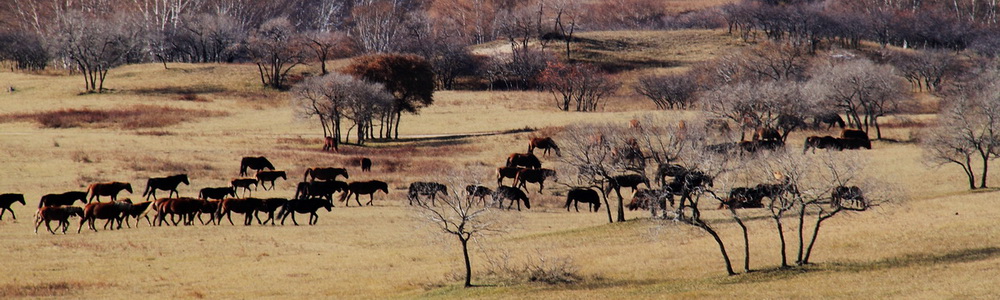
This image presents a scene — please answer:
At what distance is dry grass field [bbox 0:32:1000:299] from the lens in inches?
1026

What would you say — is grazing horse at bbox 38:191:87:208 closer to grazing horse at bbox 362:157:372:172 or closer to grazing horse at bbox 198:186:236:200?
grazing horse at bbox 198:186:236:200

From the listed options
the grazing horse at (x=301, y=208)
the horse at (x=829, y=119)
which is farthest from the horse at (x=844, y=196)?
the horse at (x=829, y=119)

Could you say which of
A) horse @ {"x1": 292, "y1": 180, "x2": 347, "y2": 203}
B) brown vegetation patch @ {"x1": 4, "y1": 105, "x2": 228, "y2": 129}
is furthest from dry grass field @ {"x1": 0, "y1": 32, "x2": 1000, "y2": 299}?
brown vegetation patch @ {"x1": 4, "y1": 105, "x2": 228, "y2": 129}

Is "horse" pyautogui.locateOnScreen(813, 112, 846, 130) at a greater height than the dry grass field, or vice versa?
"horse" pyautogui.locateOnScreen(813, 112, 846, 130)

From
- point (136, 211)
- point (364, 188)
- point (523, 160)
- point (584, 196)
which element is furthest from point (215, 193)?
point (523, 160)

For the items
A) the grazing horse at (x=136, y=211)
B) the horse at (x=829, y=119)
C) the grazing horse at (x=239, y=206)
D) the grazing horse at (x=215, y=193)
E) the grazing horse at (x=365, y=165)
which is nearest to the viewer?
the grazing horse at (x=136, y=211)

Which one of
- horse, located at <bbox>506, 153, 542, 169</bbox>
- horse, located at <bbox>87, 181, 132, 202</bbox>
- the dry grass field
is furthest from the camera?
horse, located at <bbox>506, 153, 542, 169</bbox>

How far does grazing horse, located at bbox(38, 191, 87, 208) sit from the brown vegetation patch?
135ft

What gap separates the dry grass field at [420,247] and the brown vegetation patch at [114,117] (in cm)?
1698

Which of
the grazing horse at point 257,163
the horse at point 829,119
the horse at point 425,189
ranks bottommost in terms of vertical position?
the horse at point 425,189

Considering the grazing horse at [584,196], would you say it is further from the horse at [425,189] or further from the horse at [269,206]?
the horse at [269,206]

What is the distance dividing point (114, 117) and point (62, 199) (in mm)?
46629

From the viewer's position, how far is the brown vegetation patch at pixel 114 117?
257 ft

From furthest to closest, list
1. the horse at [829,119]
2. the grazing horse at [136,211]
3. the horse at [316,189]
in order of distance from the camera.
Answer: the horse at [829,119] < the horse at [316,189] < the grazing horse at [136,211]
